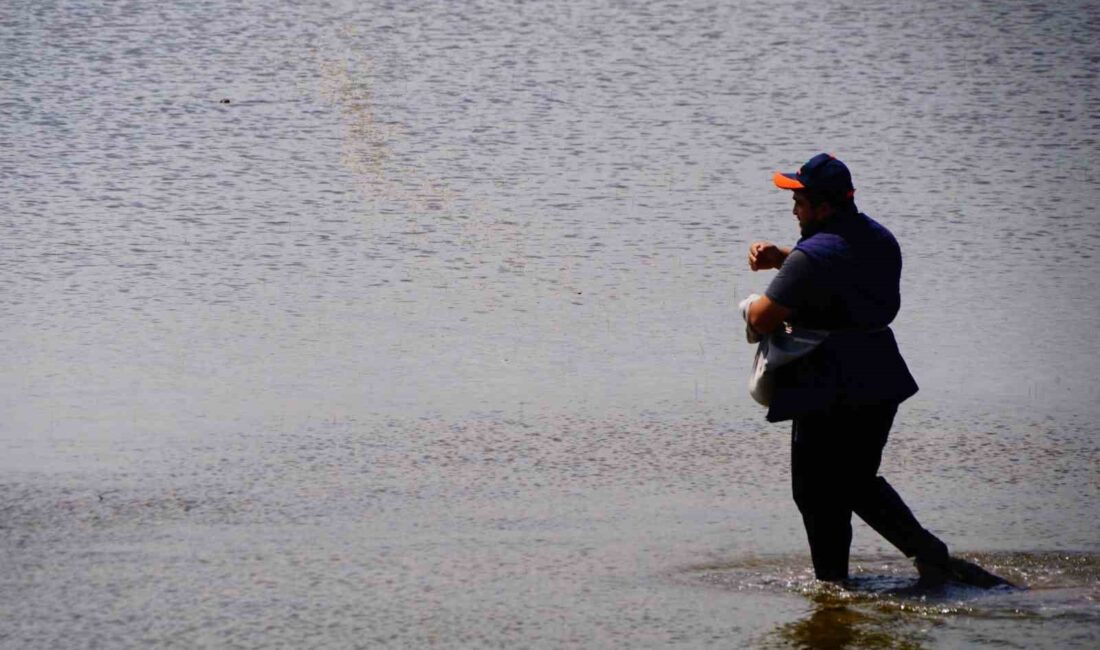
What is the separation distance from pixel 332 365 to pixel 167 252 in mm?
2015

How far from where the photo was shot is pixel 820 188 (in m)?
5.77

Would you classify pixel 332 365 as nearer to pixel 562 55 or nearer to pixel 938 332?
pixel 938 332

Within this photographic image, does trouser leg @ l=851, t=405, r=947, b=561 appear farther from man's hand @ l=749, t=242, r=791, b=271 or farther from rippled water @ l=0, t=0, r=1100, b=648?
man's hand @ l=749, t=242, r=791, b=271

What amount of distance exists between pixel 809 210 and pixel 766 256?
195mm

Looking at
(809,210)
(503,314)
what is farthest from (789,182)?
(503,314)

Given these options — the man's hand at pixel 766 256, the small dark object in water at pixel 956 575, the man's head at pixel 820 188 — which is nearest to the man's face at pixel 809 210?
the man's head at pixel 820 188

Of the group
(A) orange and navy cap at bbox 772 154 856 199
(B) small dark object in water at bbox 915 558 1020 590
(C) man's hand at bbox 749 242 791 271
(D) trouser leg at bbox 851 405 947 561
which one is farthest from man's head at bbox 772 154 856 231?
(B) small dark object in water at bbox 915 558 1020 590

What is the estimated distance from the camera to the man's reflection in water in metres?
5.31

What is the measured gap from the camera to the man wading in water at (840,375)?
5.70 metres

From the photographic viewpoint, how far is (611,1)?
15664mm

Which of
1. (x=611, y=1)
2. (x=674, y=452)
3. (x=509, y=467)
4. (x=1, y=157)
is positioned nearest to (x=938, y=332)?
(x=674, y=452)

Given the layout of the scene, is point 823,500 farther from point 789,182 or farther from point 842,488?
point 789,182

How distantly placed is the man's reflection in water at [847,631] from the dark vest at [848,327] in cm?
59

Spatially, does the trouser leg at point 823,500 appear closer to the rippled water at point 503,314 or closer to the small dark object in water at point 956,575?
the rippled water at point 503,314
